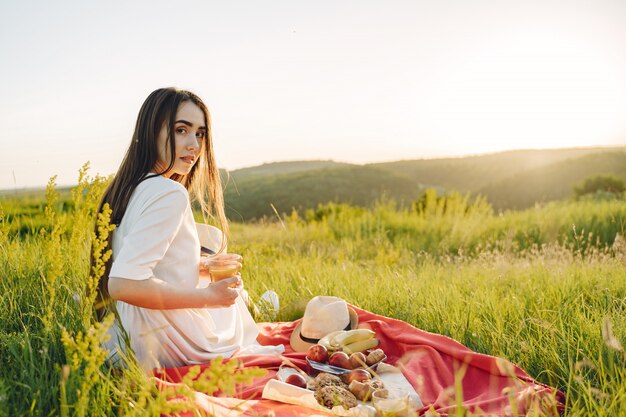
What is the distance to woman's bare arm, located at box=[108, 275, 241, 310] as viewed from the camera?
266 centimetres

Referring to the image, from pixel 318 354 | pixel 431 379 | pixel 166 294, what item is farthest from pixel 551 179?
pixel 166 294

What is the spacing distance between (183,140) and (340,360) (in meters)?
1.66

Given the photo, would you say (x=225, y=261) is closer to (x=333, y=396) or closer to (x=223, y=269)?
(x=223, y=269)

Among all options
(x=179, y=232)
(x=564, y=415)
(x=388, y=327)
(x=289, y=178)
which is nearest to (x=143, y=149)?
(x=179, y=232)

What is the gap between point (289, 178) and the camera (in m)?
52.7

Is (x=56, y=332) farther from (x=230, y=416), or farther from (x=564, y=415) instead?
(x=564, y=415)

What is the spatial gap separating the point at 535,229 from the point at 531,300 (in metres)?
6.43

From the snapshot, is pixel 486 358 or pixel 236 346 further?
pixel 236 346

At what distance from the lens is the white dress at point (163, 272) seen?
268cm

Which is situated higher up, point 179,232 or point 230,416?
point 179,232

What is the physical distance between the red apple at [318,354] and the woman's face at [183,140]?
1.39 metres

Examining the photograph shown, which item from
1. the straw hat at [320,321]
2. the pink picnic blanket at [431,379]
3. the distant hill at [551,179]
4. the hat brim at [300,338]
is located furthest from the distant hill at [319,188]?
the pink picnic blanket at [431,379]

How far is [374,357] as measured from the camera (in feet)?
11.1

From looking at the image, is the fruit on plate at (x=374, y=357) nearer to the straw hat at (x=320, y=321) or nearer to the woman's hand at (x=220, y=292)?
the straw hat at (x=320, y=321)
